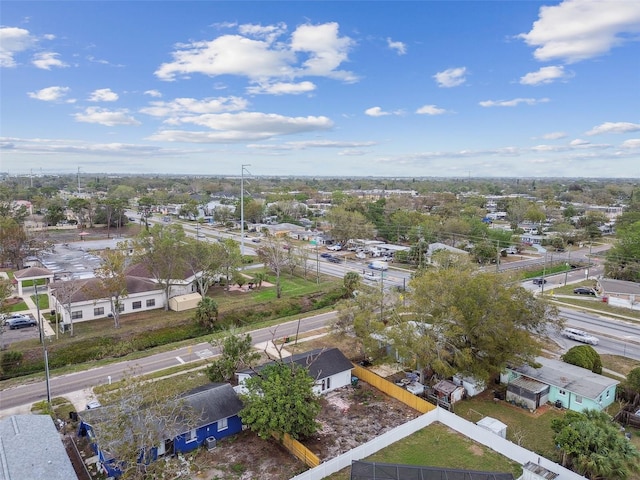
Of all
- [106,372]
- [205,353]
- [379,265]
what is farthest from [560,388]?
[379,265]

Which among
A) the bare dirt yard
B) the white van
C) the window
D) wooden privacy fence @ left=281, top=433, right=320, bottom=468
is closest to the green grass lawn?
wooden privacy fence @ left=281, top=433, right=320, bottom=468

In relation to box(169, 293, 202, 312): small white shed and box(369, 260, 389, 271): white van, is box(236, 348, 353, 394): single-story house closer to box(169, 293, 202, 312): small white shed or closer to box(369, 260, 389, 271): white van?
box(169, 293, 202, 312): small white shed

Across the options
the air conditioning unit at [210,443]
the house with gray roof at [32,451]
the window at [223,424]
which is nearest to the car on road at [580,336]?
the window at [223,424]

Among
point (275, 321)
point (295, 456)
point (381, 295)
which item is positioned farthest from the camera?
point (275, 321)

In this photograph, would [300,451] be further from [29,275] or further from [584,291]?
[584,291]

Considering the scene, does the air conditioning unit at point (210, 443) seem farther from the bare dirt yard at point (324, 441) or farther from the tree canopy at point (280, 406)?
the tree canopy at point (280, 406)

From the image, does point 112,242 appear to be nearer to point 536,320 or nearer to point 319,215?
point 319,215

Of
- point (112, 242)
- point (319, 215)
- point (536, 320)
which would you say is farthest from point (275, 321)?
point (319, 215)
